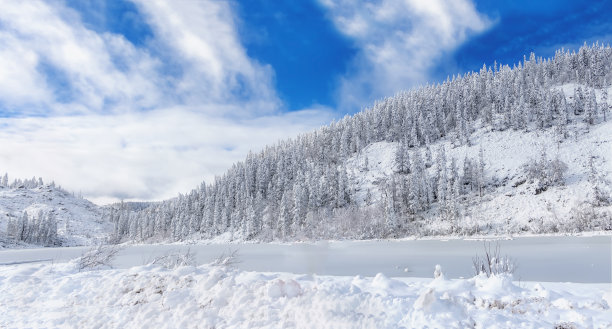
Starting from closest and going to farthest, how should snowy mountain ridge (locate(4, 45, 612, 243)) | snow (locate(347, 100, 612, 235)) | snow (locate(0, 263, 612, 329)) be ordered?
snow (locate(0, 263, 612, 329)) < snow (locate(347, 100, 612, 235)) < snowy mountain ridge (locate(4, 45, 612, 243))

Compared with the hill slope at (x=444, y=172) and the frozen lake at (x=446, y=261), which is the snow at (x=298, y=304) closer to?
the frozen lake at (x=446, y=261)

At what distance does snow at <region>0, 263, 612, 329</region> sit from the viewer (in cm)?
630

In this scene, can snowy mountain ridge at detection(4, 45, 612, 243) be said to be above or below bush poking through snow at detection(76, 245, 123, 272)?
above

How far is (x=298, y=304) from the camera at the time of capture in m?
7.11

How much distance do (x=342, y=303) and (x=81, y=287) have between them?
8.29 metres

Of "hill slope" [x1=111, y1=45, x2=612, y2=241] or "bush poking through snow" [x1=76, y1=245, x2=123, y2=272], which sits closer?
"bush poking through snow" [x1=76, y1=245, x2=123, y2=272]

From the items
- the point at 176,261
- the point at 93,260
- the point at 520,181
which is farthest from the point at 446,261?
the point at 520,181

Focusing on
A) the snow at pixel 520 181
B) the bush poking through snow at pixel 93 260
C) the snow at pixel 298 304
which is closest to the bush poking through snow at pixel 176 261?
the bush poking through snow at pixel 93 260

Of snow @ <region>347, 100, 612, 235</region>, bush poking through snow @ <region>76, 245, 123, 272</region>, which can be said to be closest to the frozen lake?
bush poking through snow @ <region>76, 245, 123, 272</region>

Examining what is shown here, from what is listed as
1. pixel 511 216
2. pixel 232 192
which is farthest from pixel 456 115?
pixel 232 192

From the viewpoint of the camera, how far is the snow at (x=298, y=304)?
20.7 ft

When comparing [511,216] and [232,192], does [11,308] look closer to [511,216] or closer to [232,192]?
[511,216]

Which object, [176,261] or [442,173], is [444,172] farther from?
[176,261]

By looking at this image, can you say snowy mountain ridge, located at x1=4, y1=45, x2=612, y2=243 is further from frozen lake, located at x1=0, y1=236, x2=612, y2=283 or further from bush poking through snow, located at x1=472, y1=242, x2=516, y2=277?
bush poking through snow, located at x1=472, y1=242, x2=516, y2=277
